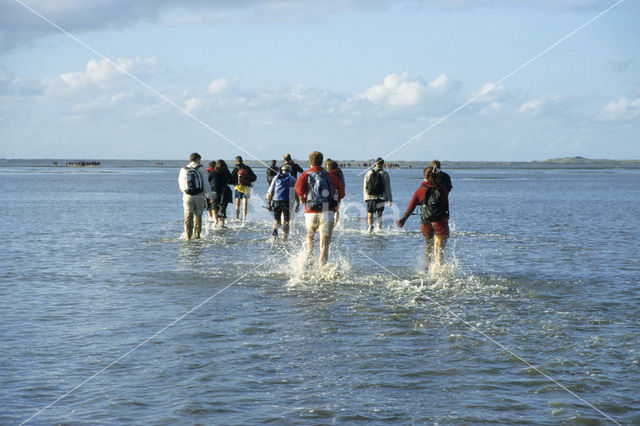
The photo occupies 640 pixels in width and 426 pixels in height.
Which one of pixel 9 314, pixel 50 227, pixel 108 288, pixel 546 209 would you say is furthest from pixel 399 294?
pixel 546 209

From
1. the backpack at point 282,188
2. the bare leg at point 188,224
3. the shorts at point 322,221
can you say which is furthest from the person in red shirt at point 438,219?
the bare leg at point 188,224

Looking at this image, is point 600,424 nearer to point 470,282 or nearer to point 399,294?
point 399,294

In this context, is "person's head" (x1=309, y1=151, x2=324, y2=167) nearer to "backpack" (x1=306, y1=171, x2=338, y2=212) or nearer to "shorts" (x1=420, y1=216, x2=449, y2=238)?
"backpack" (x1=306, y1=171, x2=338, y2=212)

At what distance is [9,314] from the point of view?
27.6 feet

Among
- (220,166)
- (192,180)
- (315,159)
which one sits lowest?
(192,180)

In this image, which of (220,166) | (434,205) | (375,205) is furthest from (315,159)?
(220,166)

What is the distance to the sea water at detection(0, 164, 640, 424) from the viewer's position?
545 centimetres

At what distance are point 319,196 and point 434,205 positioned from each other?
186 cm

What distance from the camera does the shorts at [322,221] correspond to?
1148 cm

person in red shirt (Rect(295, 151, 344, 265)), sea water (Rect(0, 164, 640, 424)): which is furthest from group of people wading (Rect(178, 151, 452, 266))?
sea water (Rect(0, 164, 640, 424))

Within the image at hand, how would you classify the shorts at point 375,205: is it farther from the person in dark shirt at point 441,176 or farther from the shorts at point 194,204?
the person in dark shirt at point 441,176

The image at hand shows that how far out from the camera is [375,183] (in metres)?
18.0

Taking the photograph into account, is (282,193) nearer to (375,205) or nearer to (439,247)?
(375,205)

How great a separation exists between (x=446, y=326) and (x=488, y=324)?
1.74ft
